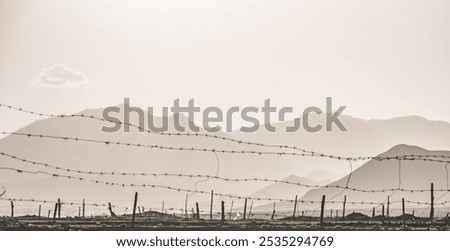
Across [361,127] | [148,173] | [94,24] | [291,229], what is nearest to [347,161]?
[361,127]

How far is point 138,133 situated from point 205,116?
415 mm

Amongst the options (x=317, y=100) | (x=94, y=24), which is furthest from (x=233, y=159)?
(x=94, y=24)

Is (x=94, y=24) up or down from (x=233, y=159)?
up

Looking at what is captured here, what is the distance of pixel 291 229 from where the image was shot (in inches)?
187

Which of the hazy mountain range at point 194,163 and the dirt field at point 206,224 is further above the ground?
the hazy mountain range at point 194,163

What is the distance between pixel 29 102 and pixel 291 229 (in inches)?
67.7

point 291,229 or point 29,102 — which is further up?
point 29,102

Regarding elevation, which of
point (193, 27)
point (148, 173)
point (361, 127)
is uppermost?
point (193, 27)

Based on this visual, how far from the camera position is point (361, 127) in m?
4.70

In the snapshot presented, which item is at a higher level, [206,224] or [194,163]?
[194,163]

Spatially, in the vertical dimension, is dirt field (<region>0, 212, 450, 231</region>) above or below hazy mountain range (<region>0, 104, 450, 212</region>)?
below
